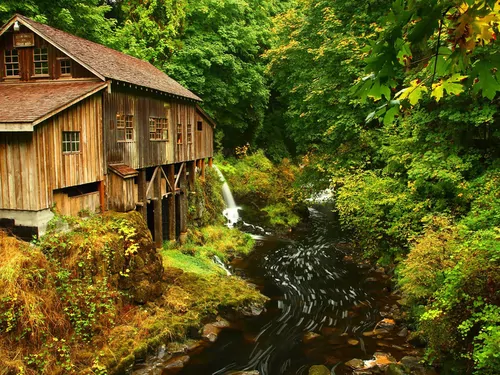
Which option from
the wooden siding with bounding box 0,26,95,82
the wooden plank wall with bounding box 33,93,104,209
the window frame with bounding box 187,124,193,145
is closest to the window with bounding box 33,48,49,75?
the wooden siding with bounding box 0,26,95,82

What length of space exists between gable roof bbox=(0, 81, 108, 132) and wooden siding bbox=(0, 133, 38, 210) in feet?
1.90

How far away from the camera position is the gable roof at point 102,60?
12.8 meters

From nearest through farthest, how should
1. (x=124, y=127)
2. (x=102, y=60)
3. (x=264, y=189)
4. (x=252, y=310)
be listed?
(x=252, y=310)
(x=102, y=60)
(x=124, y=127)
(x=264, y=189)

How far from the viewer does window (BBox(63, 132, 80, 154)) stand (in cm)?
1184

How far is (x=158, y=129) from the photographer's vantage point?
17.3m

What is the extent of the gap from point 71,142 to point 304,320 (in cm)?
960

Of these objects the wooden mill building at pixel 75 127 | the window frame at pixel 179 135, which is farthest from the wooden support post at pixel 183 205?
the window frame at pixel 179 135

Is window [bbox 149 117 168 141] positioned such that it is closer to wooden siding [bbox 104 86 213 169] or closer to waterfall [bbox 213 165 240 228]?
wooden siding [bbox 104 86 213 169]

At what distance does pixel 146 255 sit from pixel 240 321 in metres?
3.80

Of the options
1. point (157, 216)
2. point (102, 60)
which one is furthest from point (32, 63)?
point (157, 216)

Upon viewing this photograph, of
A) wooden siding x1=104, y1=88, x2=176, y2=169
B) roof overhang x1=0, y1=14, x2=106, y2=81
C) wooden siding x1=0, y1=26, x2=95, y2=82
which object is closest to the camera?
roof overhang x1=0, y1=14, x2=106, y2=81

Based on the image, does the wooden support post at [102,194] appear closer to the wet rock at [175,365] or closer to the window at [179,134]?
the wet rock at [175,365]

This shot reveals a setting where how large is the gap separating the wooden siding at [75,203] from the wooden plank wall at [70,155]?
446mm

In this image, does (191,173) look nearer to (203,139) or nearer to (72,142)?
(203,139)
